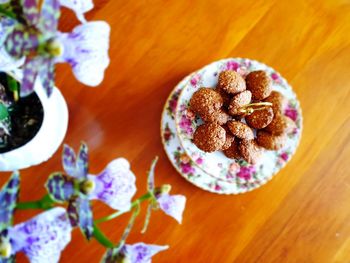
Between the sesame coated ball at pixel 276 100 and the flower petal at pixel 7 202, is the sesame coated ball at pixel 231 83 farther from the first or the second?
the flower petal at pixel 7 202

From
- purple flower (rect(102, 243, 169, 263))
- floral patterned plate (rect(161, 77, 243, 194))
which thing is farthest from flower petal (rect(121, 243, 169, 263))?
floral patterned plate (rect(161, 77, 243, 194))

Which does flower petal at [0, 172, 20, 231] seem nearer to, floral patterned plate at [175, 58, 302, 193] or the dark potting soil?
the dark potting soil

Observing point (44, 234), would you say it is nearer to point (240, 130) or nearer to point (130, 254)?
point (130, 254)

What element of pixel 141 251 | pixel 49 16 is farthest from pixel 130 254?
pixel 49 16

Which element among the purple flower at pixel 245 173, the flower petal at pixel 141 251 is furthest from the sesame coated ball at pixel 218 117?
the flower petal at pixel 141 251

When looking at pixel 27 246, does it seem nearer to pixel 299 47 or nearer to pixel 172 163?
pixel 172 163

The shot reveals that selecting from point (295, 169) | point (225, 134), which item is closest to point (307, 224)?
point (295, 169)
